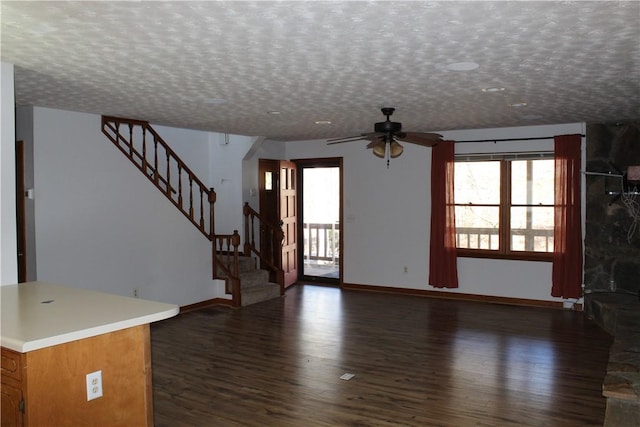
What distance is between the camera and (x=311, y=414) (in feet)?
12.5

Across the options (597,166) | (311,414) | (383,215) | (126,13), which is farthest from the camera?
(383,215)

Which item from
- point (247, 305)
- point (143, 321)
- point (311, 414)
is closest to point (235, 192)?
point (247, 305)

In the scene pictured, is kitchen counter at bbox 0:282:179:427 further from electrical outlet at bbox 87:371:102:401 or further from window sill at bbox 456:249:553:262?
window sill at bbox 456:249:553:262

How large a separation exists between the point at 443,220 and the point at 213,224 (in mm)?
3382

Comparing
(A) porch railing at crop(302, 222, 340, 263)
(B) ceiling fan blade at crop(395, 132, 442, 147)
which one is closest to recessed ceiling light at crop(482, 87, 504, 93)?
(B) ceiling fan blade at crop(395, 132, 442, 147)

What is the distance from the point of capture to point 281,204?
8.84 m

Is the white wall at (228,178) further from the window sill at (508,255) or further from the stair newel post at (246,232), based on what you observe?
the window sill at (508,255)

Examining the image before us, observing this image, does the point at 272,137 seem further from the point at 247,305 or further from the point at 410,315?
the point at 410,315

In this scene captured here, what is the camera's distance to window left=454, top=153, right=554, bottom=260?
726 centimetres

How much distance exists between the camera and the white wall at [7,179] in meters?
3.61

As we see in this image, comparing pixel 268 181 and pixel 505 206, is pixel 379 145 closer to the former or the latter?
pixel 505 206

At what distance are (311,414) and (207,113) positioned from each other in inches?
141

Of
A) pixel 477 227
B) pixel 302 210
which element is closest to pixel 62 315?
pixel 477 227

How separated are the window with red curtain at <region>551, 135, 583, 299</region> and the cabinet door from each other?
6502 mm
